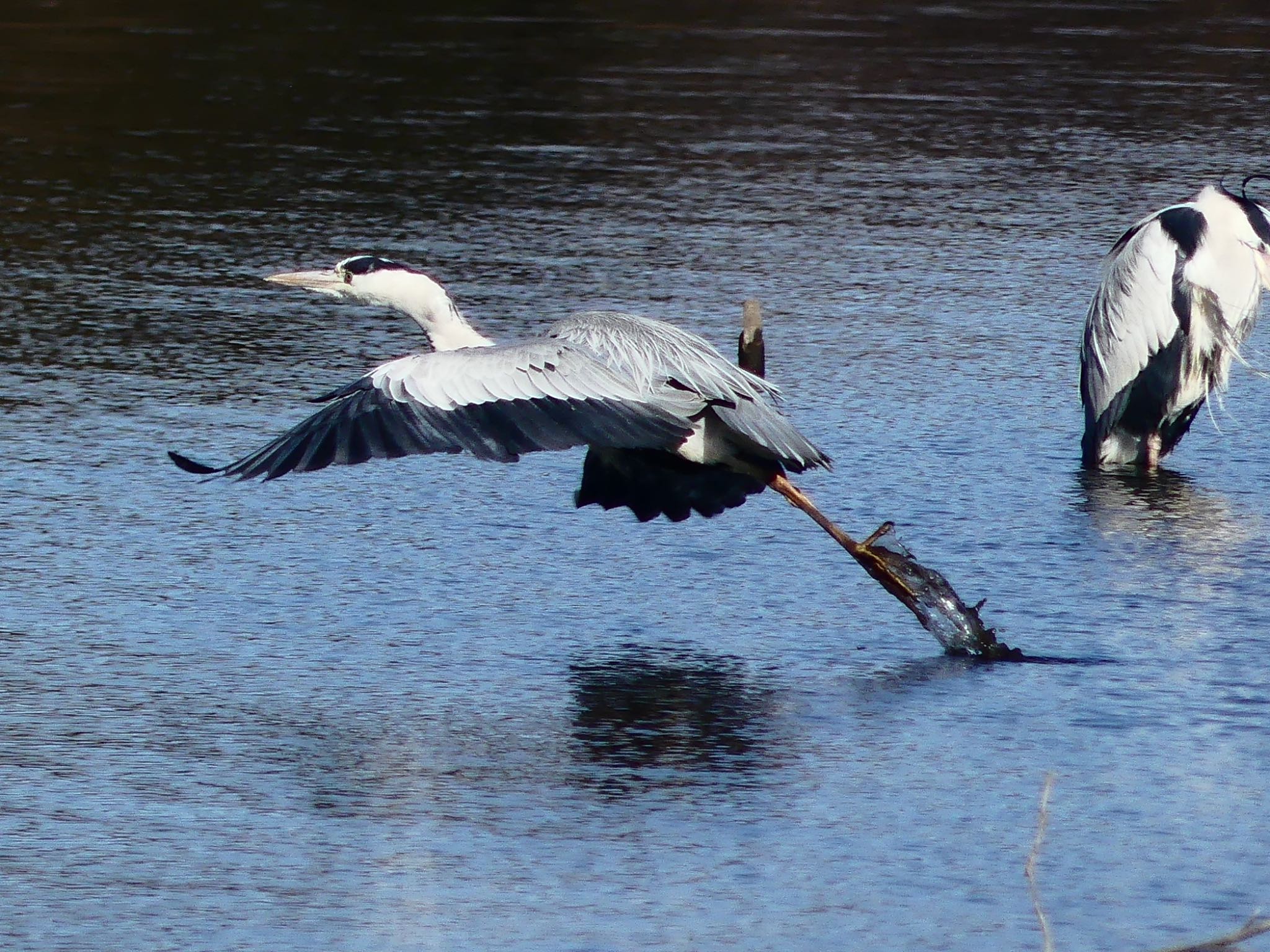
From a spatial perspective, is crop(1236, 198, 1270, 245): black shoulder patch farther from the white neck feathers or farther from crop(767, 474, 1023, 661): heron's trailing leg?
the white neck feathers

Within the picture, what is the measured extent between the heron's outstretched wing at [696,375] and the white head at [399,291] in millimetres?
371

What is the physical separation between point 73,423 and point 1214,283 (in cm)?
387

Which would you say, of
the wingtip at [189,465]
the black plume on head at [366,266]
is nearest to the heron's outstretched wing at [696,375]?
the black plume on head at [366,266]

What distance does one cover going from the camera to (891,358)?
Answer: 9422mm

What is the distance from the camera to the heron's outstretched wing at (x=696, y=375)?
6.29 meters

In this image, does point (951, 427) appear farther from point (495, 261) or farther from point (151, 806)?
point (151, 806)

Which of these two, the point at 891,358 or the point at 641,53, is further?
the point at 641,53

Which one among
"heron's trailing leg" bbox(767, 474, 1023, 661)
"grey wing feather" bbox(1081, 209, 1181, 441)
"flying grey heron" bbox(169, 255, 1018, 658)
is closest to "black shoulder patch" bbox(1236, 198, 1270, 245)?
"grey wing feather" bbox(1081, 209, 1181, 441)

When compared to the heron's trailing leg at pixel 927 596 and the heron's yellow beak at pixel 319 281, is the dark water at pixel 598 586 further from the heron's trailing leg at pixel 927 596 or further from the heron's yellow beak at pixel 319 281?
the heron's yellow beak at pixel 319 281

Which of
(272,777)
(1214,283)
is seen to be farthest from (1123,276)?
(272,777)

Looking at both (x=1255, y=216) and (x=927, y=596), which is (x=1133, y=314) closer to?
(x=1255, y=216)

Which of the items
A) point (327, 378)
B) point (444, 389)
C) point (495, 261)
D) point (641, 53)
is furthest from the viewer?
point (641, 53)

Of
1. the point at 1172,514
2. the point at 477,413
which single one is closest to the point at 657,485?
the point at 477,413

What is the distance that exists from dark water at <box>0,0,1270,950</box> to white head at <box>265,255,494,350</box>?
0.61 meters
